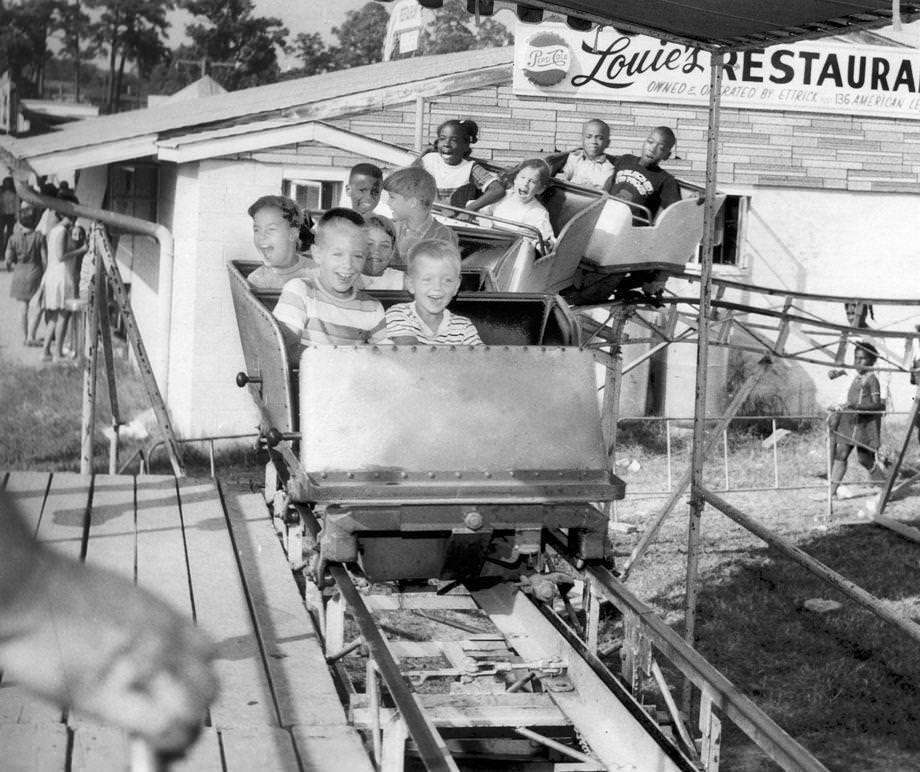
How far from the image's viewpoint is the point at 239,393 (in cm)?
1310

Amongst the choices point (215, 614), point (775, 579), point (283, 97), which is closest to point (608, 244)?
point (775, 579)

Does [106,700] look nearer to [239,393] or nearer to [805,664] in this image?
[805,664]

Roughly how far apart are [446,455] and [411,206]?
99.0 inches

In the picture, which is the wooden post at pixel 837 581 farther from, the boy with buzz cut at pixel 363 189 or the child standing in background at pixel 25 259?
the child standing in background at pixel 25 259

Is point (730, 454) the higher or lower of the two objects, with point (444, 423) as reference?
lower

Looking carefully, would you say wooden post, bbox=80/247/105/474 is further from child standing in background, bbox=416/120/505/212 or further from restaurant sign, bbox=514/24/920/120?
restaurant sign, bbox=514/24/920/120

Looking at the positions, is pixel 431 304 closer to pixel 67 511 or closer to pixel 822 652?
pixel 67 511

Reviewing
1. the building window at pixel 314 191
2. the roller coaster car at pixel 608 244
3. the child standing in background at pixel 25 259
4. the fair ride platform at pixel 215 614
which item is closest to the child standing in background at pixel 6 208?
the child standing in background at pixel 25 259

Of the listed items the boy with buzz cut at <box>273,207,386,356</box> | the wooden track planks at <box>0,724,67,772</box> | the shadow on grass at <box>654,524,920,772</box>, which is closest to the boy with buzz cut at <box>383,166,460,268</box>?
the boy with buzz cut at <box>273,207,386,356</box>

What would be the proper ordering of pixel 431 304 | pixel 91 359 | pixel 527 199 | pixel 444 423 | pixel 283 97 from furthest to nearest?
pixel 283 97
pixel 527 199
pixel 91 359
pixel 431 304
pixel 444 423

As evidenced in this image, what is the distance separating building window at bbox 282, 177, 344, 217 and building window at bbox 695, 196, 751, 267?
4576 millimetres

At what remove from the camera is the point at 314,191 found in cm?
1398

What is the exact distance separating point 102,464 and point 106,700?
1160 cm

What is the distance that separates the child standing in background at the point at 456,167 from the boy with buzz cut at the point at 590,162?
1.16m
